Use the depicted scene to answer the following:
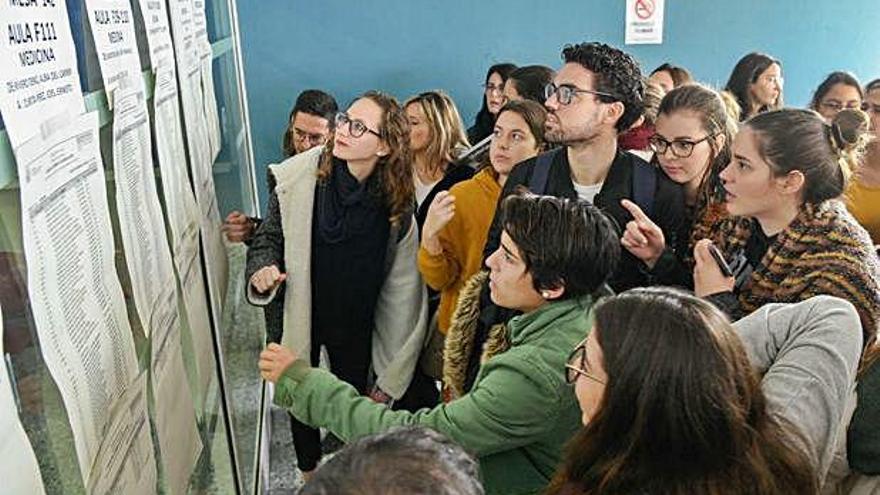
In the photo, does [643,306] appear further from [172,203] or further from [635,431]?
[172,203]

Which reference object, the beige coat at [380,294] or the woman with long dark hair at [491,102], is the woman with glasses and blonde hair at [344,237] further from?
the woman with long dark hair at [491,102]

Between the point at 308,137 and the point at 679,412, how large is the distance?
2297 mm

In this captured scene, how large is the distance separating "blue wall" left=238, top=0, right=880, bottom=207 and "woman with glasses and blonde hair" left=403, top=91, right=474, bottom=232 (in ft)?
4.57

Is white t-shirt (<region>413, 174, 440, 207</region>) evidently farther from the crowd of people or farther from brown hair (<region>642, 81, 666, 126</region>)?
brown hair (<region>642, 81, 666, 126</region>)

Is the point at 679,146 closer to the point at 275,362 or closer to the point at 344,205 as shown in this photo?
the point at 344,205

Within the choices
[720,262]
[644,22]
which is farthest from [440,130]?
[644,22]

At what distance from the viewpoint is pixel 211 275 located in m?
1.81

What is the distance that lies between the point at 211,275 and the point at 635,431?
119cm

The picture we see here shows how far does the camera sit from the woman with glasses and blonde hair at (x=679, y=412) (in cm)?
94

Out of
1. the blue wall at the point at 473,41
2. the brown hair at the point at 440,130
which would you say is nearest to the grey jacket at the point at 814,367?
the brown hair at the point at 440,130

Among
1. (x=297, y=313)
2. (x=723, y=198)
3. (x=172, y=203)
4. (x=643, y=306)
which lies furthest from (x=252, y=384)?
(x=643, y=306)

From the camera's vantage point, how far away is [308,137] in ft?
9.78

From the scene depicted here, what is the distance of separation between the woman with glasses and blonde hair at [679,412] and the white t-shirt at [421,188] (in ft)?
5.00

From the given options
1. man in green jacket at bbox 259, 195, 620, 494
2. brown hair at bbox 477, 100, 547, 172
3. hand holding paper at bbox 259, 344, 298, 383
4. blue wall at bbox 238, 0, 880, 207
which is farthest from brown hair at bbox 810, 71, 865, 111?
hand holding paper at bbox 259, 344, 298, 383
